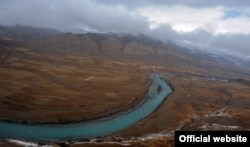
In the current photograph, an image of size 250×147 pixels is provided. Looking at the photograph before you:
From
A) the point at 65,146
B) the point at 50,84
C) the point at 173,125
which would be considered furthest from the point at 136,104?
the point at 65,146

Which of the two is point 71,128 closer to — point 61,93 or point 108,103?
point 108,103

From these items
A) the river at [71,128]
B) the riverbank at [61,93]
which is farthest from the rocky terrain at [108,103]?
the river at [71,128]

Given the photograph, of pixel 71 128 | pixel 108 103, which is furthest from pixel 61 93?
pixel 71 128

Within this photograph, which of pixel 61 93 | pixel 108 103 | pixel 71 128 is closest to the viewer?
pixel 71 128

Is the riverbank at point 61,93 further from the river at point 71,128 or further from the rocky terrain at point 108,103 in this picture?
the river at point 71,128

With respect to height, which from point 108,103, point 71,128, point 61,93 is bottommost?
point 71,128

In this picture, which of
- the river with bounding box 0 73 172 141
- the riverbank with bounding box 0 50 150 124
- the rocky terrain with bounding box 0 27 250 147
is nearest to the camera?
the river with bounding box 0 73 172 141

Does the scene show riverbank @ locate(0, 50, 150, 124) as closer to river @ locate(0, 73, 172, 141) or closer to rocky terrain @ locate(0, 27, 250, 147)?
rocky terrain @ locate(0, 27, 250, 147)

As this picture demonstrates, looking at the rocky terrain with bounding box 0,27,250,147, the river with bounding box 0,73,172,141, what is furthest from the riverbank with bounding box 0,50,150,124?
the river with bounding box 0,73,172,141

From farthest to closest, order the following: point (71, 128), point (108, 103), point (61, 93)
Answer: point (61, 93) → point (108, 103) → point (71, 128)

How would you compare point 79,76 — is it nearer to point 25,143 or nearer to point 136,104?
point 136,104

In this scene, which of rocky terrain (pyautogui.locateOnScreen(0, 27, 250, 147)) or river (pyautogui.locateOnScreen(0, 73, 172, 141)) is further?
rocky terrain (pyautogui.locateOnScreen(0, 27, 250, 147))
